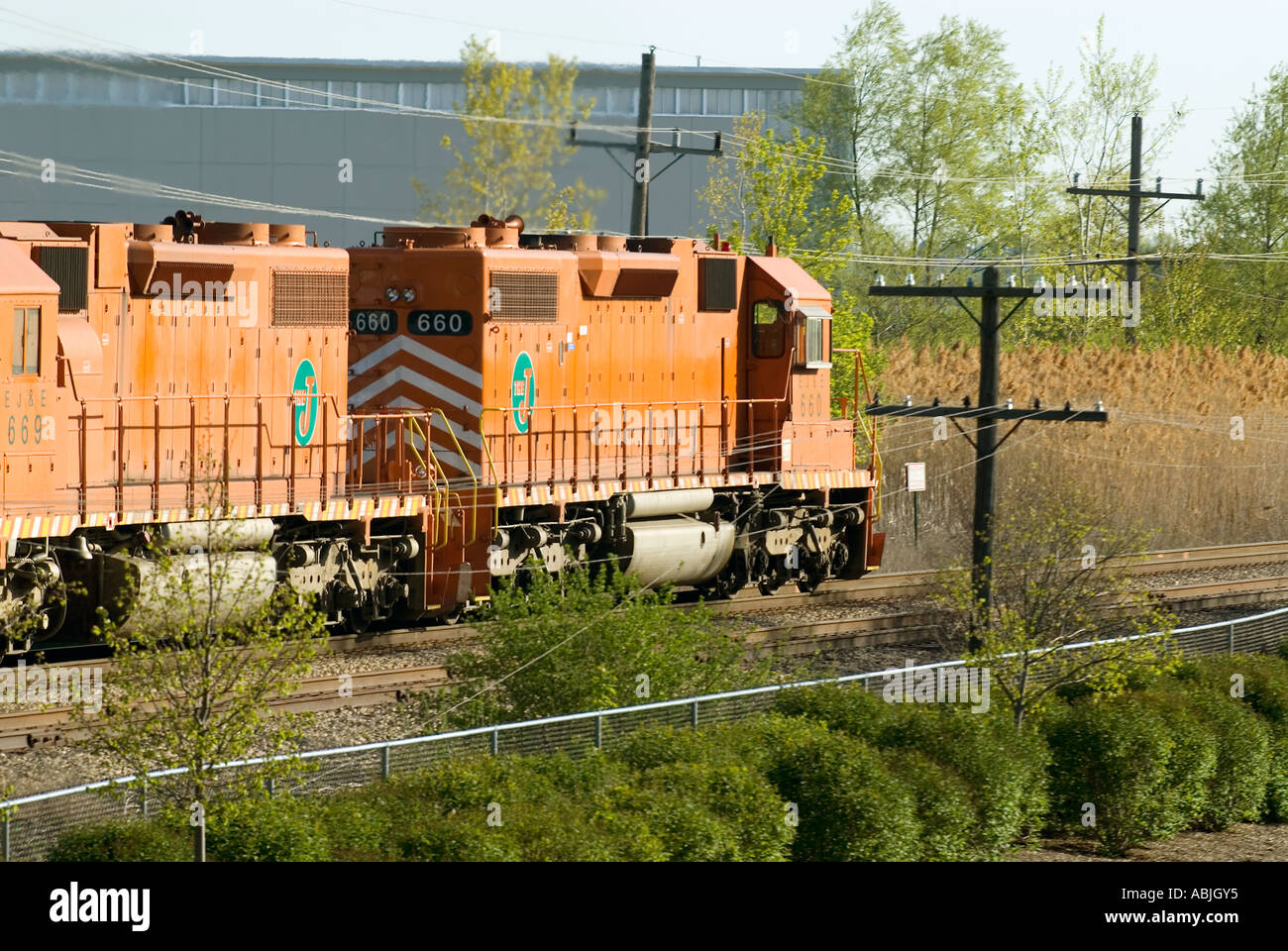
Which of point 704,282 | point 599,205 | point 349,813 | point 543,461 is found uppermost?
point 599,205

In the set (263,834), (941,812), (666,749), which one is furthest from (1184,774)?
(263,834)

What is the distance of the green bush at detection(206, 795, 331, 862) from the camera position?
9039mm

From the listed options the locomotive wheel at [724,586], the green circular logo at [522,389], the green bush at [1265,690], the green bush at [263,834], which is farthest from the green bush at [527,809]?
the locomotive wheel at [724,586]

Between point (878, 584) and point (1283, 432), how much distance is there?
41.3 feet

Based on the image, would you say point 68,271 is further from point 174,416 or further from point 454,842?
point 454,842

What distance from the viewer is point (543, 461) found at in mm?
19141

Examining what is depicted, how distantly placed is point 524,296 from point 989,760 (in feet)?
28.1

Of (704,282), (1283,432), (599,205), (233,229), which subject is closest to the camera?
(233,229)

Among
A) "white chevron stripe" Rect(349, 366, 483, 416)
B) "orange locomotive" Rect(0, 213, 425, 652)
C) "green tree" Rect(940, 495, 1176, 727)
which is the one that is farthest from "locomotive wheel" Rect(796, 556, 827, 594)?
"orange locomotive" Rect(0, 213, 425, 652)

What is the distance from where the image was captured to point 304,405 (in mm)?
17156

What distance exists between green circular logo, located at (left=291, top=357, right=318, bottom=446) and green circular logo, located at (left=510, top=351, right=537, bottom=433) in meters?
2.38

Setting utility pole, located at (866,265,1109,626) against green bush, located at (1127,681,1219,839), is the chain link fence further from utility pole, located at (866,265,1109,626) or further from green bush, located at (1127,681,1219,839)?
utility pole, located at (866,265,1109,626)

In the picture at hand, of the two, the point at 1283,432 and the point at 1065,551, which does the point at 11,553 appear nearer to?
the point at 1065,551

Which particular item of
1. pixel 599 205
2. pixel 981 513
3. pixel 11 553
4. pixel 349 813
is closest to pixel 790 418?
pixel 981 513
